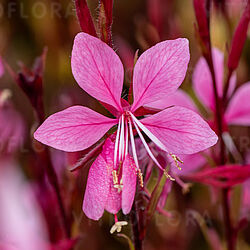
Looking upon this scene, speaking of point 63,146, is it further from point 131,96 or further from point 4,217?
point 4,217

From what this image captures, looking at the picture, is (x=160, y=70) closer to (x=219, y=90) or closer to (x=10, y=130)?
(x=219, y=90)

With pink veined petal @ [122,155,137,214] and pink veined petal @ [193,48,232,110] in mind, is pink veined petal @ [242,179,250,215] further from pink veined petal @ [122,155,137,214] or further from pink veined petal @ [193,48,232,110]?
pink veined petal @ [122,155,137,214]

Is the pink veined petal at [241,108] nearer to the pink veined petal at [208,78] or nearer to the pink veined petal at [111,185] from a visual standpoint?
the pink veined petal at [208,78]

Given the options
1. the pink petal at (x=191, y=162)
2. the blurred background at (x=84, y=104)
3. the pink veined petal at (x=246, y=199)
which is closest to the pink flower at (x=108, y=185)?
the blurred background at (x=84, y=104)

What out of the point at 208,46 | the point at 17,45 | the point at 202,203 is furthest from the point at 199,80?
the point at 17,45

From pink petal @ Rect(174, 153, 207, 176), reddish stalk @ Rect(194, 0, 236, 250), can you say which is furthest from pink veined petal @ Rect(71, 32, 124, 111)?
pink petal @ Rect(174, 153, 207, 176)
